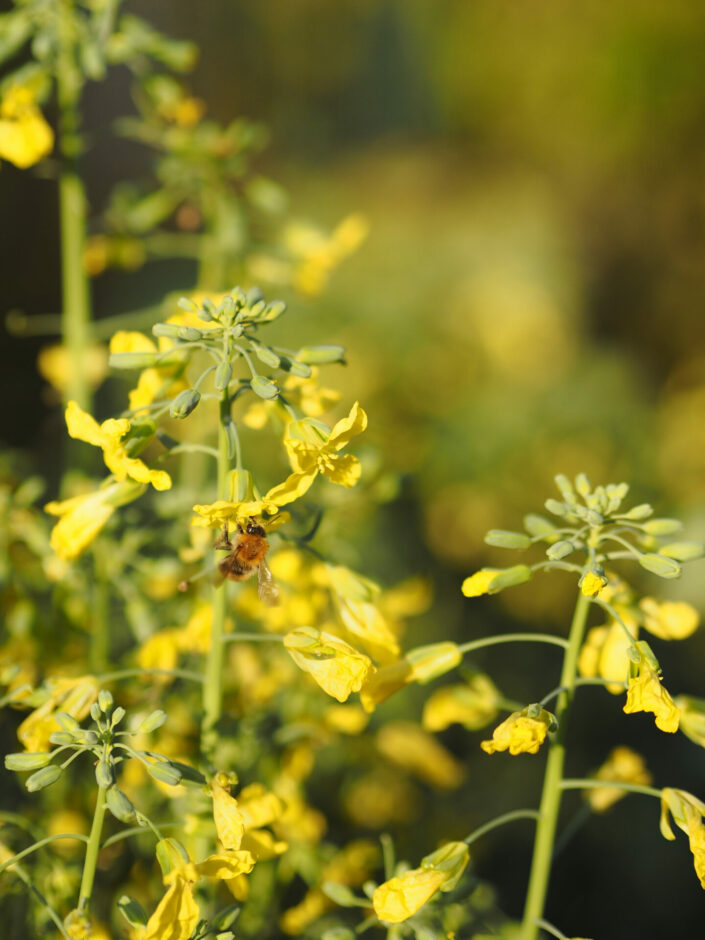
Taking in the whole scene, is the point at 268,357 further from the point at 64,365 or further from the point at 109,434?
the point at 64,365

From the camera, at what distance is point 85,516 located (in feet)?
3.80

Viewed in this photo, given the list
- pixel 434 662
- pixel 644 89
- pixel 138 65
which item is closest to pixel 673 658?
pixel 434 662

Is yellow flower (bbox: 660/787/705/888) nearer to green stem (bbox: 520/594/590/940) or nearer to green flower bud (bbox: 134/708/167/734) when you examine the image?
green stem (bbox: 520/594/590/940)

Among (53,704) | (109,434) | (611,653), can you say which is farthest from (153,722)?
(611,653)

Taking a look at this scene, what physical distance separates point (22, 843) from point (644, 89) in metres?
3.93

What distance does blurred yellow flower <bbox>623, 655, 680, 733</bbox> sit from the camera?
93 centimetres

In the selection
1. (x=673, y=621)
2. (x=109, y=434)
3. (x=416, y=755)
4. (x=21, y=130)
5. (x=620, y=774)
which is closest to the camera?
(x=109, y=434)

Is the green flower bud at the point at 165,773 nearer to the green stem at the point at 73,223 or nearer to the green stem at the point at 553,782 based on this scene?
the green stem at the point at 553,782

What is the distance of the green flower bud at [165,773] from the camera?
0.91m

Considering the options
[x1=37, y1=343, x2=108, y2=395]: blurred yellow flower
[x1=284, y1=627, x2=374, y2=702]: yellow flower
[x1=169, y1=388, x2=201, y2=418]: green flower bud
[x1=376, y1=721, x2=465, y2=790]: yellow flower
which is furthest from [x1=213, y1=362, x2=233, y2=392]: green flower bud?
[x1=376, y1=721, x2=465, y2=790]: yellow flower

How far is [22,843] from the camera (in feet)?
3.95

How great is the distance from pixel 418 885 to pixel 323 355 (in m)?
0.60

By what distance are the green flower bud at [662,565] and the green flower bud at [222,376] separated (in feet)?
1.57

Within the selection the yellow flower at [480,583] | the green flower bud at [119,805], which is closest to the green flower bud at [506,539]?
the yellow flower at [480,583]
